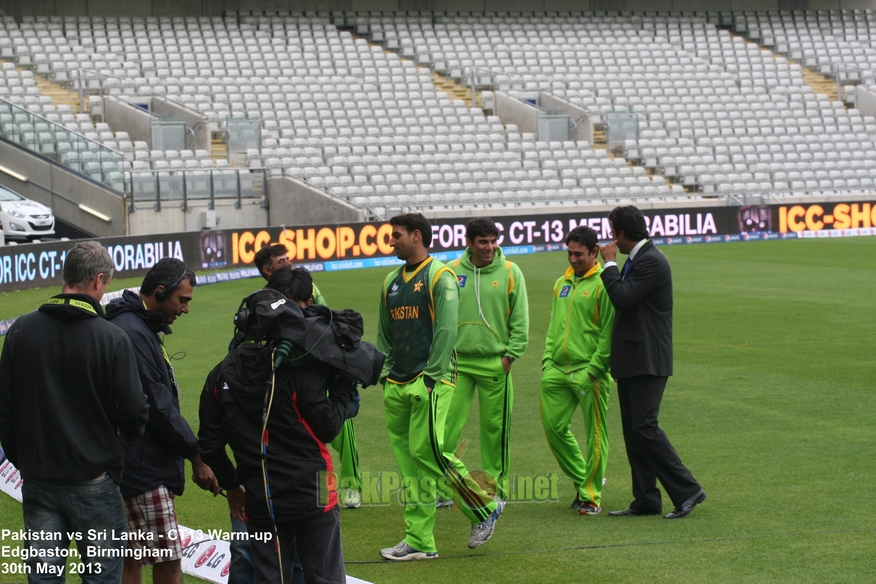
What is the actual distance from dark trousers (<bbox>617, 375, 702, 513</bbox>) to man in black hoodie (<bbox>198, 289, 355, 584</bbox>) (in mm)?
2994

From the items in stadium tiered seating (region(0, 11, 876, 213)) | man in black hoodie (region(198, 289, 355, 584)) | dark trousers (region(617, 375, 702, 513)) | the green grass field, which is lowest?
the green grass field

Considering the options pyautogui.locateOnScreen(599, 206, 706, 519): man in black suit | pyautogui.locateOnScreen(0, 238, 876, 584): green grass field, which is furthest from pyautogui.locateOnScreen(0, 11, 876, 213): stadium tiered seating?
pyautogui.locateOnScreen(599, 206, 706, 519): man in black suit

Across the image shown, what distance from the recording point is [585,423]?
7.68 metres

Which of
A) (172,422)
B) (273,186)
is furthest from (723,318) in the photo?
(273,186)

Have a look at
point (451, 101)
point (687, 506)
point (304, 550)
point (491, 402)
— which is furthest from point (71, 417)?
point (451, 101)

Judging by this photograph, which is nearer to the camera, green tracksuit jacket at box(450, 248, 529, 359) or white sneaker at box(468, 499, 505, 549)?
white sneaker at box(468, 499, 505, 549)

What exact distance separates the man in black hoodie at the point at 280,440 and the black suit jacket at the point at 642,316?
2892 mm

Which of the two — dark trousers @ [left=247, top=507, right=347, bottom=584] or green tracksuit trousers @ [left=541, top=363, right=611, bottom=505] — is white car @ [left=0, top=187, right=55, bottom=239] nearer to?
green tracksuit trousers @ [left=541, top=363, right=611, bottom=505]

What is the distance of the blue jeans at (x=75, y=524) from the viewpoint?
473 centimetres

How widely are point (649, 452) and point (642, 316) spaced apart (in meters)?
0.92

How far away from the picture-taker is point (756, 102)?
42.7m

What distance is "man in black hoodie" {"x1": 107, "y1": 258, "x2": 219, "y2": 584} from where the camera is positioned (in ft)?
16.9

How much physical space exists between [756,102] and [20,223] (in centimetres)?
2825

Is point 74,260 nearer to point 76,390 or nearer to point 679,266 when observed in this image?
point 76,390
